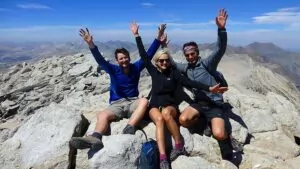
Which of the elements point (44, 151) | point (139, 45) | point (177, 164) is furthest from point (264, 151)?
point (44, 151)

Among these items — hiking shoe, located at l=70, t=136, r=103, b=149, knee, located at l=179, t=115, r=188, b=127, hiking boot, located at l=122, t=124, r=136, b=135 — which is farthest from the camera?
knee, located at l=179, t=115, r=188, b=127

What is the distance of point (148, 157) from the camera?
10688mm

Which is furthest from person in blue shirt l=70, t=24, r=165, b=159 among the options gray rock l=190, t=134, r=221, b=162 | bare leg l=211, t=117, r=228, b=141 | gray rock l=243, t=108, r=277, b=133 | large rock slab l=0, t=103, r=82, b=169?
gray rock l=243, t=108, r=277, b=133

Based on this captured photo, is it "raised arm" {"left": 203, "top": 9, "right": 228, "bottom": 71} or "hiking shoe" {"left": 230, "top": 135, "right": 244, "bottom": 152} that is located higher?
"raised arm" {"left": 203, "top": 9, "right": 228, "bottom": 71}

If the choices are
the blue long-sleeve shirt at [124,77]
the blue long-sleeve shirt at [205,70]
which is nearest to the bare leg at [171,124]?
the blue long-sleeve shirt at [205,70]

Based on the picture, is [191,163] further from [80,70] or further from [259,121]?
[80,70]

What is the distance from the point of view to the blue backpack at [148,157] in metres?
10.7

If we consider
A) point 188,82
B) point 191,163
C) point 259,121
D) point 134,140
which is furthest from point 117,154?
point 259,121

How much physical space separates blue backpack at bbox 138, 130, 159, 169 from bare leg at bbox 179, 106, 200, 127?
1493mm

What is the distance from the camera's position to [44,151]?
440 inches

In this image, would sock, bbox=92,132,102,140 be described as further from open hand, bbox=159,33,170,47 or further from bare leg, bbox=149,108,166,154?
open hand, bbox=159,33,170,47

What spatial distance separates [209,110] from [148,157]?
296 cm

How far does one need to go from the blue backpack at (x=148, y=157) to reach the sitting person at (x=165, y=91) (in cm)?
26

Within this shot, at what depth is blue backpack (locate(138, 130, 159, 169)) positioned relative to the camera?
35.1 feet
